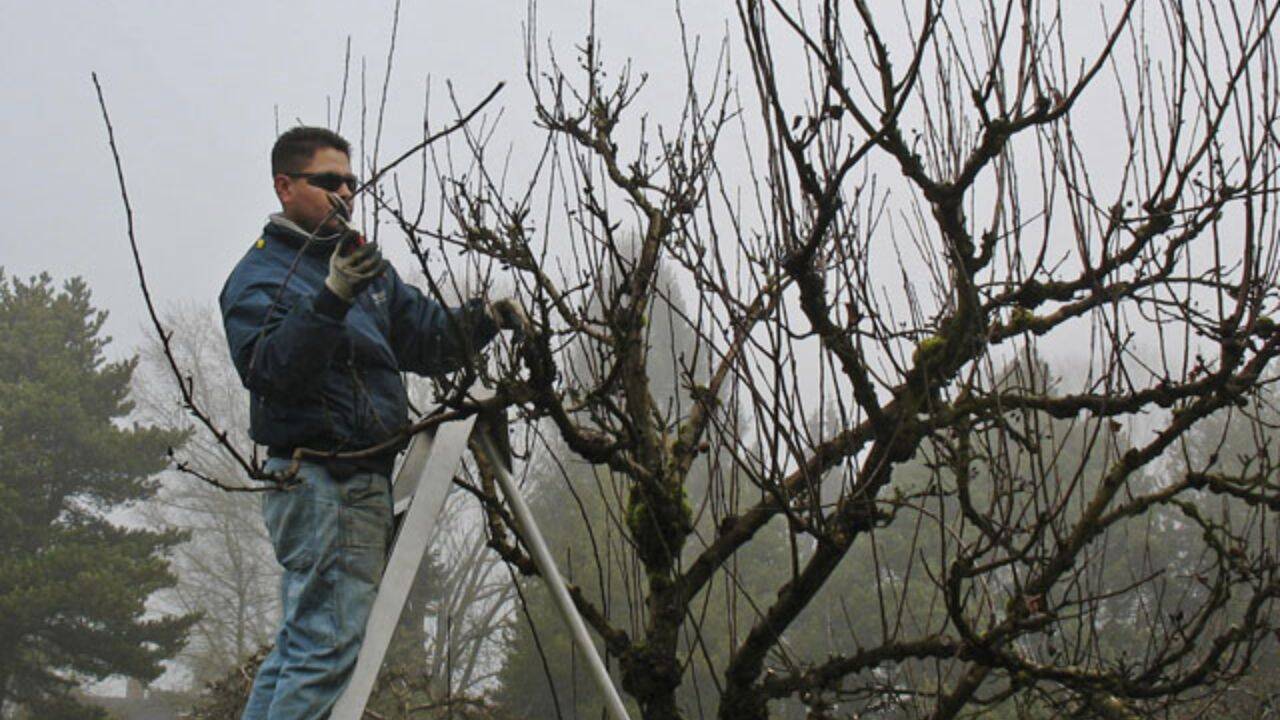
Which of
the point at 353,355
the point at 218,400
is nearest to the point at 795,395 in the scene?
the point at 353,355

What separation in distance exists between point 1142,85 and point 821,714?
2.02m

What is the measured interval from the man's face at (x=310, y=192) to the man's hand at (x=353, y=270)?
56 cm

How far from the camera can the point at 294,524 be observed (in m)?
2.41

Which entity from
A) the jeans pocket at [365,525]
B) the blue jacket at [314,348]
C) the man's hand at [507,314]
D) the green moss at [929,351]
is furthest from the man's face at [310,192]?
the green moss at [929,351]

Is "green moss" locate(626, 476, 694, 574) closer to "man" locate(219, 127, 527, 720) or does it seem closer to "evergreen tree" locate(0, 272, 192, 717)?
"man" locate(219, 127, 527, 720)

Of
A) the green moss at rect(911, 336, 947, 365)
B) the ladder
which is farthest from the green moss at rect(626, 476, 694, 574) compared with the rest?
the green moss at rect(911, 336, 947, 365)

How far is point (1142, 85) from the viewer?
324 centimetres

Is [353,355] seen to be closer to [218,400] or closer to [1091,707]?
[1091,707]

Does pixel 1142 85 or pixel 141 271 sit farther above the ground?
pixel 1142 85

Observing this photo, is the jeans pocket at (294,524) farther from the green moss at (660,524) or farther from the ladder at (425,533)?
the green moss at (660,524)

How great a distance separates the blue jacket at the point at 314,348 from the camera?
90.0 inches

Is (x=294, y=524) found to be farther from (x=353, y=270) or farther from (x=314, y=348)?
(x=353, y=270)

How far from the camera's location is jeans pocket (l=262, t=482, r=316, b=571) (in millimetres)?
2377

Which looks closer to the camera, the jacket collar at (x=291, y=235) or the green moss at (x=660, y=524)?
the jacket collar at (x=291, y=235)
